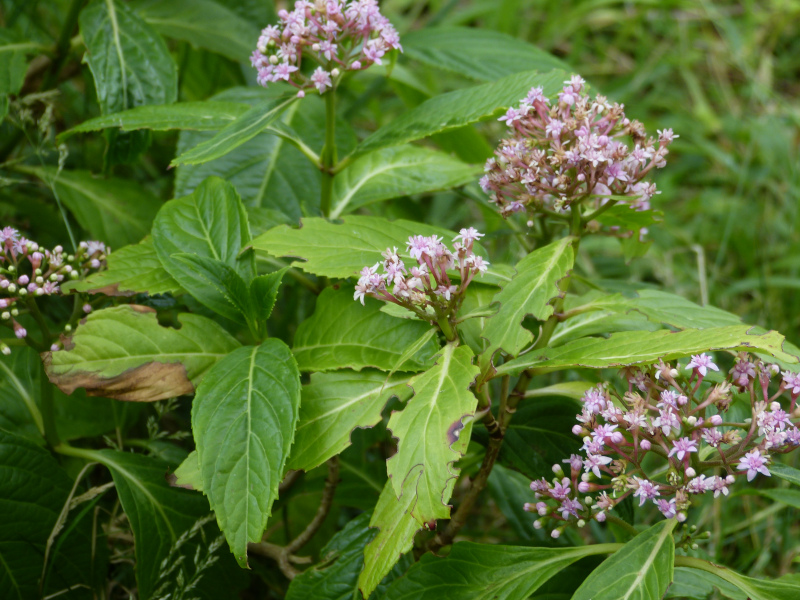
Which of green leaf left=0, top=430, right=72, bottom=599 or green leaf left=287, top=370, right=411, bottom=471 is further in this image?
green leaf left=0, top=430, right=72, bottom=599

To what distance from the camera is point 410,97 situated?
2842mm

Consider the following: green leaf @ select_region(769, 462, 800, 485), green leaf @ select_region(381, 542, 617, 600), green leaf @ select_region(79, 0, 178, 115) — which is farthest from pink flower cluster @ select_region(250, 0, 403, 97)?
green leaf @ select_region(769, 462, 800, 485)

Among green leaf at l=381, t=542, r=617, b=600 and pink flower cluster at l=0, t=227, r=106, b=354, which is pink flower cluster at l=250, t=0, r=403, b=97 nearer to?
pink flower cluster at l=0, t=227, r=106, b=354

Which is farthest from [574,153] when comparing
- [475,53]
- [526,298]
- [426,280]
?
[475,53]

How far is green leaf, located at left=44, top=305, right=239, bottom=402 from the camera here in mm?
1542

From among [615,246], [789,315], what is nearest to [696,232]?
[615,246]

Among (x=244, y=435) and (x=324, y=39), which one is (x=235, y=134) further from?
(x=244, y=435)

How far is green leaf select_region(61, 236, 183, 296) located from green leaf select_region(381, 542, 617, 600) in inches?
34.4

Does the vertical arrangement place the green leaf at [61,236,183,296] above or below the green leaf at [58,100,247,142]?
below

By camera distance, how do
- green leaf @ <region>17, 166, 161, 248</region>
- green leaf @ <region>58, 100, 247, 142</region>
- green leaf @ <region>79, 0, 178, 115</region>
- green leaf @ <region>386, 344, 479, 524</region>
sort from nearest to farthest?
green leaf @ <region>386, 344, 479, 524</region>, green leaf @ <region>58, 100, 247, 142</region>, green leaf @ <region>79, 0, 178, 115</region>, green leaf @ <region>17, 166, 161, 248</region>

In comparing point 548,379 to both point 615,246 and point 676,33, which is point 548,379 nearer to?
point 615,246

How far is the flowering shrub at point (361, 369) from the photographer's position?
1401mm

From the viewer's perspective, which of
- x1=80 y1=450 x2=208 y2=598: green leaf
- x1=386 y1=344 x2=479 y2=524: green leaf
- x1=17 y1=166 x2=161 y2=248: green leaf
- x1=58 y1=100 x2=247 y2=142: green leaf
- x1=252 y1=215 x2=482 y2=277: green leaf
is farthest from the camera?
x1=17 y1=166 x2=161 y2=248: green leaf

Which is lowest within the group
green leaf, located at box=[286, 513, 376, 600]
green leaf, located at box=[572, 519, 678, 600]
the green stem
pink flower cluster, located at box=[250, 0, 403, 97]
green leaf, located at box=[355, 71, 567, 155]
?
green leaf, located at box=[286, 513, 376, 600]
